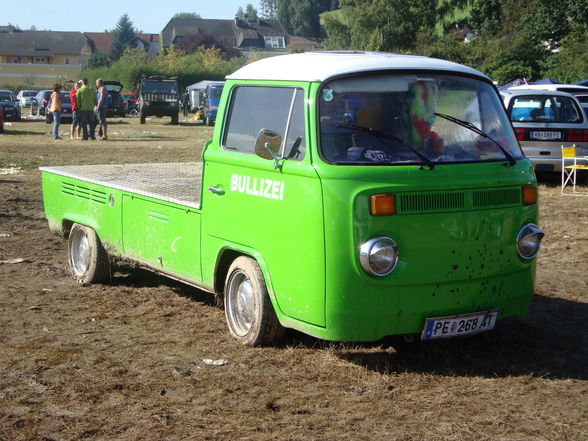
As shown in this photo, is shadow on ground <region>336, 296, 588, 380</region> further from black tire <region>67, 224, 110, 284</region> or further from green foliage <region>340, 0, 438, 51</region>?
green foliage <region>340, 0, 438, 51</region>

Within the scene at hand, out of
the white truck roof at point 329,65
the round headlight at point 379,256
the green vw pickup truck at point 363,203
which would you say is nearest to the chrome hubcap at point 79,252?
the green vw pickup truck at point 363,203

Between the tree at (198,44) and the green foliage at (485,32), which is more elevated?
the tree at (198,44)

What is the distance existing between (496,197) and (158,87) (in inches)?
1622

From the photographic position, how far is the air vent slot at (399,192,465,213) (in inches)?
211

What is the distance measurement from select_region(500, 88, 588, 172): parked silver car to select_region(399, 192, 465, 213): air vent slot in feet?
36.0

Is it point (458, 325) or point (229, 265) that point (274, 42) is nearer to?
point (229, 265)

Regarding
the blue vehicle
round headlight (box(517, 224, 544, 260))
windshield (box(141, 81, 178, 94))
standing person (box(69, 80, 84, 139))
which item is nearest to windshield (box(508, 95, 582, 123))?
round headlight (box(517, 224, 544, 260))

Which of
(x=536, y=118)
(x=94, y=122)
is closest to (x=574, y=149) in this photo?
(x=536, y=118)

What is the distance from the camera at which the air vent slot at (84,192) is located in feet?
26.8

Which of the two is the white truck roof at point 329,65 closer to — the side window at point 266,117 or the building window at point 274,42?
the side window at point 266,117

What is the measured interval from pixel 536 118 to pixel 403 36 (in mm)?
53292

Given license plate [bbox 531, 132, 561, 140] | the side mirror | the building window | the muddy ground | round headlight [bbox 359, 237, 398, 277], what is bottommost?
the muddy ground

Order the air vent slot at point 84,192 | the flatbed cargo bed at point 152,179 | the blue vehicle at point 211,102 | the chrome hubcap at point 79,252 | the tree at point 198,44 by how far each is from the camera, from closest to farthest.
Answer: the flatbed cargo bed at point 152,179, the air vent slot at point 84,192, the chrome hubcap at point 79,252, the blue vehicle at point 211,102, the tree at point 198,44

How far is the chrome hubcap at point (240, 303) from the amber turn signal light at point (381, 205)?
1347 millimetres
